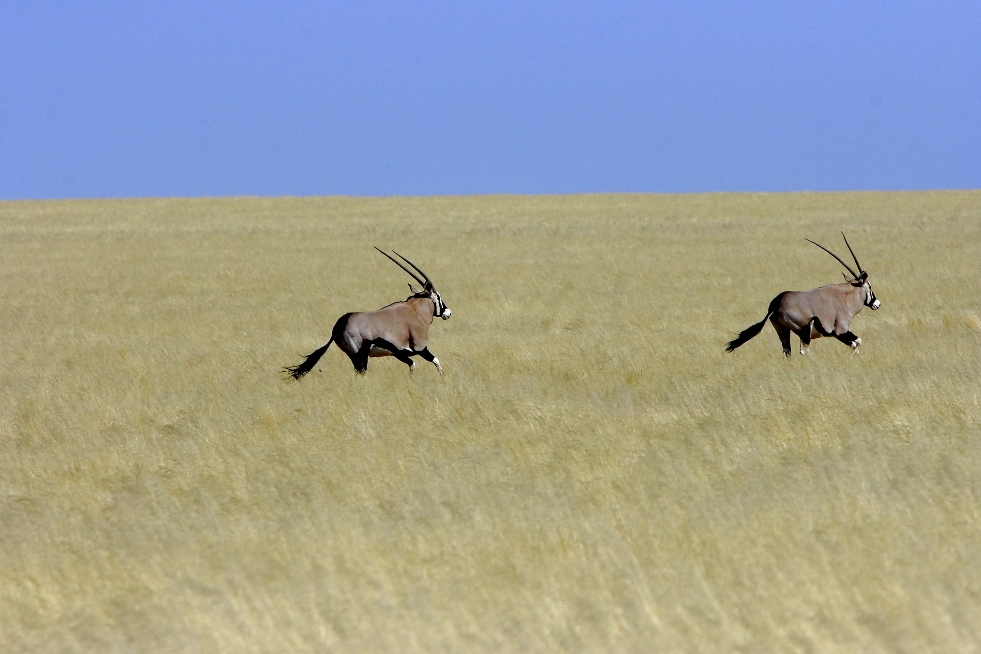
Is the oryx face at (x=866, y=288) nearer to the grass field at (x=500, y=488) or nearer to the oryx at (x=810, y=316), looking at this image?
the oryx at (x=810, y=316)

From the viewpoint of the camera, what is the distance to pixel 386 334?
429 inches

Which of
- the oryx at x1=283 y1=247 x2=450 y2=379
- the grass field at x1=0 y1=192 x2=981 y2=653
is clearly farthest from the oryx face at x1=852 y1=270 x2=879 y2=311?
the oryx at x1=283 y1=247 x2=450 y2=379

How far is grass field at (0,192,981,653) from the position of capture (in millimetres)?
5215

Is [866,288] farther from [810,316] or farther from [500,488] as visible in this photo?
[500,488]

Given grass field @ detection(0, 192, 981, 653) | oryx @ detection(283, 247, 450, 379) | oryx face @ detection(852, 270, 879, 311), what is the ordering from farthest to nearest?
1. oryx face @ detection(852, 270, 879, 311)
2. oryx @ detection(283, 247, 450, 379)
3. grass field @ detection(0, 192, 981, 653)

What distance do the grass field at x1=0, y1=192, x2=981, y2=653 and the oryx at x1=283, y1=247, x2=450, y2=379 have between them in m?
0.28

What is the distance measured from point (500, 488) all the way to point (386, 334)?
13.5ft

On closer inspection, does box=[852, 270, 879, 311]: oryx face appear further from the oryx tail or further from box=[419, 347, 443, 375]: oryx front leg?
the oryx tail

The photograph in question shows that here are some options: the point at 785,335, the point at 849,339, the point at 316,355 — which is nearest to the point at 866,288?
the point at 849,339

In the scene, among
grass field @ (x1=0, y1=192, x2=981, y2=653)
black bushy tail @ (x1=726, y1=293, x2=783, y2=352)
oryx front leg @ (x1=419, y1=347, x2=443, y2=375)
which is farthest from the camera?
black bushy tail @ (x1=726, y1=293, x2=783, y2=352)

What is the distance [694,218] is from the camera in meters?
33.9

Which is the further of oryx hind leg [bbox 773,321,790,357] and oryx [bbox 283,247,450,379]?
oryx hind leg [bbox 773,321,790,357]

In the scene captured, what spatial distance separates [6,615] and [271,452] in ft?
9.12

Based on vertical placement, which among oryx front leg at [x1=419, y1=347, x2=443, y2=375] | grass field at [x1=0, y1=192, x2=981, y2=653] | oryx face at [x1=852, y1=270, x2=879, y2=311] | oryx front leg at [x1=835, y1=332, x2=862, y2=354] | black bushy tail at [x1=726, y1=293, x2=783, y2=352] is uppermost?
oryx face at [x1=852, y1=270, x2=879, y2=311]
